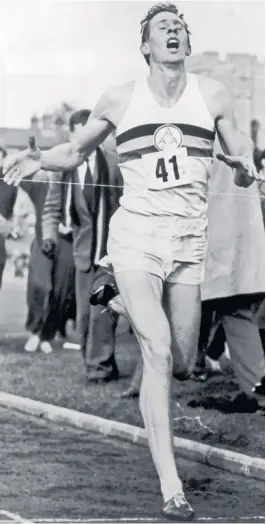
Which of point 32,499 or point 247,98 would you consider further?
point 247,98

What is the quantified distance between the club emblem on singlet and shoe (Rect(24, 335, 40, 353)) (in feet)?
3.23

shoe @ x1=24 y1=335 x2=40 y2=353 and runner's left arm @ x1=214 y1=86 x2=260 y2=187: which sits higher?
runner's left arm @ x1=214 y1=86 x2=260 y2=187

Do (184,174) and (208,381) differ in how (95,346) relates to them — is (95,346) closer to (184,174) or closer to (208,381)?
(208,381)

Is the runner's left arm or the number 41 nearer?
the number 41

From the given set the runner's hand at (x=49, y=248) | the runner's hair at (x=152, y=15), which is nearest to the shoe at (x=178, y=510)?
the runner's hand at (x=49, y=248)

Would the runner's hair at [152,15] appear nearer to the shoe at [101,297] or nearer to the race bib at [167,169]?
the race bib at [167,169]

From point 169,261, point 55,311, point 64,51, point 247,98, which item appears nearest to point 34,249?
point 55,311

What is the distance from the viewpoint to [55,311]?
4301 millimetres

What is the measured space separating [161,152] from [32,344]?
3.30ft

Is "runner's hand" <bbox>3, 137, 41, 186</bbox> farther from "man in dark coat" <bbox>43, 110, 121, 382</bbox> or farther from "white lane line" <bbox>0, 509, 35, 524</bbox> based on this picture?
"white lane line" <bbox>0, 509, 35, 524</bbox>

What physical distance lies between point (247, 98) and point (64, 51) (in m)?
0.85

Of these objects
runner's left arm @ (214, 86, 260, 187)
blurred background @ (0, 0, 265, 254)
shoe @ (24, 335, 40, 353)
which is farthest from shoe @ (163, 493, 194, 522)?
runner's left arm @ (214, 86, 260, 187)

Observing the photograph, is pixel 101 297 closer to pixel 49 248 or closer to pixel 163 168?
pixel 49 248

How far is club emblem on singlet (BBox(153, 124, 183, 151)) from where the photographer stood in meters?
4.27
